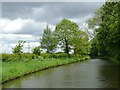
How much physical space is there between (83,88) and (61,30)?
34658 mm

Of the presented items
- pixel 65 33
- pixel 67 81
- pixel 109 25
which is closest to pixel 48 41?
pixel 65 33

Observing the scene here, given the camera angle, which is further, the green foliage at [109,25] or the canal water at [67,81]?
the green foliage at [109,25]

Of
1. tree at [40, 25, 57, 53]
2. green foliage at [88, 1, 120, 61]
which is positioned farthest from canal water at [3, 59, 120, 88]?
tree at [40, 25, 57, 53]

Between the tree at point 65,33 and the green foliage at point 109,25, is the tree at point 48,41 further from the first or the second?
the green foliage at point 109,25

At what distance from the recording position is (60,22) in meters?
45.2

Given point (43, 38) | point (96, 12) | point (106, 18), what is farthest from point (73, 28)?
point (106, 18)

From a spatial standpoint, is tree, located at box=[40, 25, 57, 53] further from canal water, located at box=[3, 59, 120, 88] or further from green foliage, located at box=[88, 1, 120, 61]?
canal water, located at box=[3, 59, 120, 88]

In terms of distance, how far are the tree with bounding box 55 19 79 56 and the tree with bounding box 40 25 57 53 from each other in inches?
68.2

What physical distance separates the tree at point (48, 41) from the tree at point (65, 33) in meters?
1.73

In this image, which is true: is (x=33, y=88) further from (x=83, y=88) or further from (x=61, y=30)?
(x=61, y=30)

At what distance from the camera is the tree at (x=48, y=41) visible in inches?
1723

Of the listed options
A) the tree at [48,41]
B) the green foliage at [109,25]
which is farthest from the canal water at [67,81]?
the tree at [48,41]

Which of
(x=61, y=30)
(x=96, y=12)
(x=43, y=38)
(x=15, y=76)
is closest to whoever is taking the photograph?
(x=15, y=76)

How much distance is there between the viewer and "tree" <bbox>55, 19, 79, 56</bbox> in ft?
144
